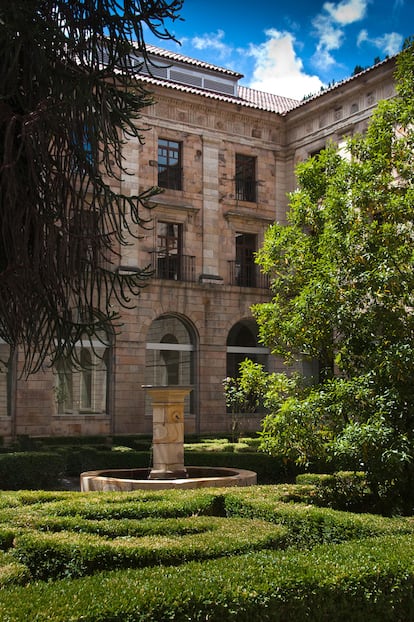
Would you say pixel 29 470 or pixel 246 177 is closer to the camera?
pixel 29 470

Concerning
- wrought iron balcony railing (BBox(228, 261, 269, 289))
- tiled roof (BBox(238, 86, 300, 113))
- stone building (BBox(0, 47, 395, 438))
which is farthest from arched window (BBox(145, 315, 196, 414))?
tiled roof (BBox(238, 86, 300, 113))

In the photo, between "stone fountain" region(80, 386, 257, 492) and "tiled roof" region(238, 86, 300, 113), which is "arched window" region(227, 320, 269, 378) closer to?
"tiled roof" region(238, 86, 300, 113)

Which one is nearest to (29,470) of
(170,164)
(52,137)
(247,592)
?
(52,137)

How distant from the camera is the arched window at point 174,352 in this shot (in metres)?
29.9

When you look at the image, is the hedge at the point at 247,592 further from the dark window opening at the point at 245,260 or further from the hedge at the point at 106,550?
the dark window opening at the point at 245,260

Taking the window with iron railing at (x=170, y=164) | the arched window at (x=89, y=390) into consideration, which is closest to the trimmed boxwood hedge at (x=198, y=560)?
the arched window at (x=89, y=390)

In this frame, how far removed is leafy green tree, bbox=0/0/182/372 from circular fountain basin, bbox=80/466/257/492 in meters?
6.07

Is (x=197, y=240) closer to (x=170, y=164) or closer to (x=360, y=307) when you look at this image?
Result: (x=170, y=164)

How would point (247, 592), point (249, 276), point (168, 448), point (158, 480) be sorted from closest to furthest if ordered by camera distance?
1. point (247, 592)
2. point (158, 480)
3. point (168, 448)
4. point (249, 276)

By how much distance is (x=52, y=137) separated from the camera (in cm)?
696

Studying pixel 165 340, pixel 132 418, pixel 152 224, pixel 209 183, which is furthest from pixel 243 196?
pixel 132 418

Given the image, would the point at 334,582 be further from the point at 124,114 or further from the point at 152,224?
the point at 152,224

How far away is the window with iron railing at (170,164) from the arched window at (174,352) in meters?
5.51

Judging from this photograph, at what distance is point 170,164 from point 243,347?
8245 mm
